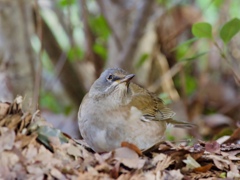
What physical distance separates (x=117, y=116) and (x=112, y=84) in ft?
1.11

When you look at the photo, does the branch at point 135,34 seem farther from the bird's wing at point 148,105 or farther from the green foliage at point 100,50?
the bird's wing at point 148,105

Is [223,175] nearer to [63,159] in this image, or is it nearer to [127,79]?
[63,159]

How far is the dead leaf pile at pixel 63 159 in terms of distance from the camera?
9.88 ft

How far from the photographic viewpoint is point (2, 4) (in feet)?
22.0

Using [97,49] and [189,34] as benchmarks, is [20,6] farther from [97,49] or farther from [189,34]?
[189,34]

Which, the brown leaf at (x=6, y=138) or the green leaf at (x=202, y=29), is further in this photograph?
the green leaf at (x=202, y=29)

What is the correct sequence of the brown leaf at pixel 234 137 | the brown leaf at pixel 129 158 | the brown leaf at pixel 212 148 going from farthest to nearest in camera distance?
the brown leaf at pixel 234 137 → the brown leaf at pixel 212 148 → the brown leaf at pixel 129 158

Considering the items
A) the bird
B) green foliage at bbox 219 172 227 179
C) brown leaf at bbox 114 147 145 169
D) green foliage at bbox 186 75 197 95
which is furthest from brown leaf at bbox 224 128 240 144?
green foliage at bbox 186 75 197 95

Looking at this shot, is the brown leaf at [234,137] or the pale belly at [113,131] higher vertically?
the pale belly at [113,131]

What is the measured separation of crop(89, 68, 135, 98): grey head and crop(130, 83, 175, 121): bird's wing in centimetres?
15

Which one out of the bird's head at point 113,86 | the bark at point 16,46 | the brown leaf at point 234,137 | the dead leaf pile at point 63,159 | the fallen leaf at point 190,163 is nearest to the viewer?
the dead leaf pile at point 63,159

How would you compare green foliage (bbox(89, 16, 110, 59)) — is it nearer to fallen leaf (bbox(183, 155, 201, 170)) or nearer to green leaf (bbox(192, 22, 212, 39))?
green leaf (bbox(192, 22, 212, 39))

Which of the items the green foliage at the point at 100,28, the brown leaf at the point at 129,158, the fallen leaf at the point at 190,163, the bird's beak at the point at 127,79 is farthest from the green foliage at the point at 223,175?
the green foliage at the point at 100,28

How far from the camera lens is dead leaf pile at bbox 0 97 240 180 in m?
3.01
